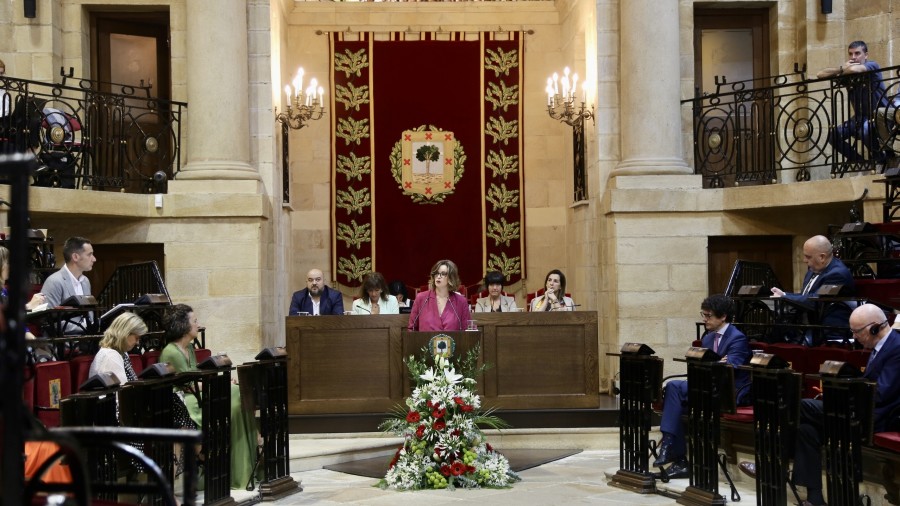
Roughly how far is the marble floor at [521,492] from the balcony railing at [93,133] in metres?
3.89

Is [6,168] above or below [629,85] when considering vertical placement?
below

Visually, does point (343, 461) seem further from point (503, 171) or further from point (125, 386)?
point (503, 171)

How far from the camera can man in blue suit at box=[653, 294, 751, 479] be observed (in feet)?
25.6

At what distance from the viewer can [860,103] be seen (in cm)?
1057

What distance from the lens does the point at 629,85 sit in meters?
11.5

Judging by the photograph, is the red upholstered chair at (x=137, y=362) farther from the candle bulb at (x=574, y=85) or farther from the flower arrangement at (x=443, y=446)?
the candle bulb at (x=574, y=85)

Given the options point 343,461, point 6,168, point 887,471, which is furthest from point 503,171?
point 6,168

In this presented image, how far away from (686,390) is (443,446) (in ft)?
5.55

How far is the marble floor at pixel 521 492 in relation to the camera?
743cm

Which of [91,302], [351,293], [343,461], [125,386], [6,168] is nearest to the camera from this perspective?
[6,168]

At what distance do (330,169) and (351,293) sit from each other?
149 centimetres

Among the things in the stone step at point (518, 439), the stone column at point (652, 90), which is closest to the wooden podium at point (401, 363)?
the stone step at point (518, 439)

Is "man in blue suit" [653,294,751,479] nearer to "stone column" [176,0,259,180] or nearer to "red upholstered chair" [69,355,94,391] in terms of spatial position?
"red upholstered chair" [69,355,94,391]

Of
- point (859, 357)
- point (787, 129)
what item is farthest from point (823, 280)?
point (787, 129)
